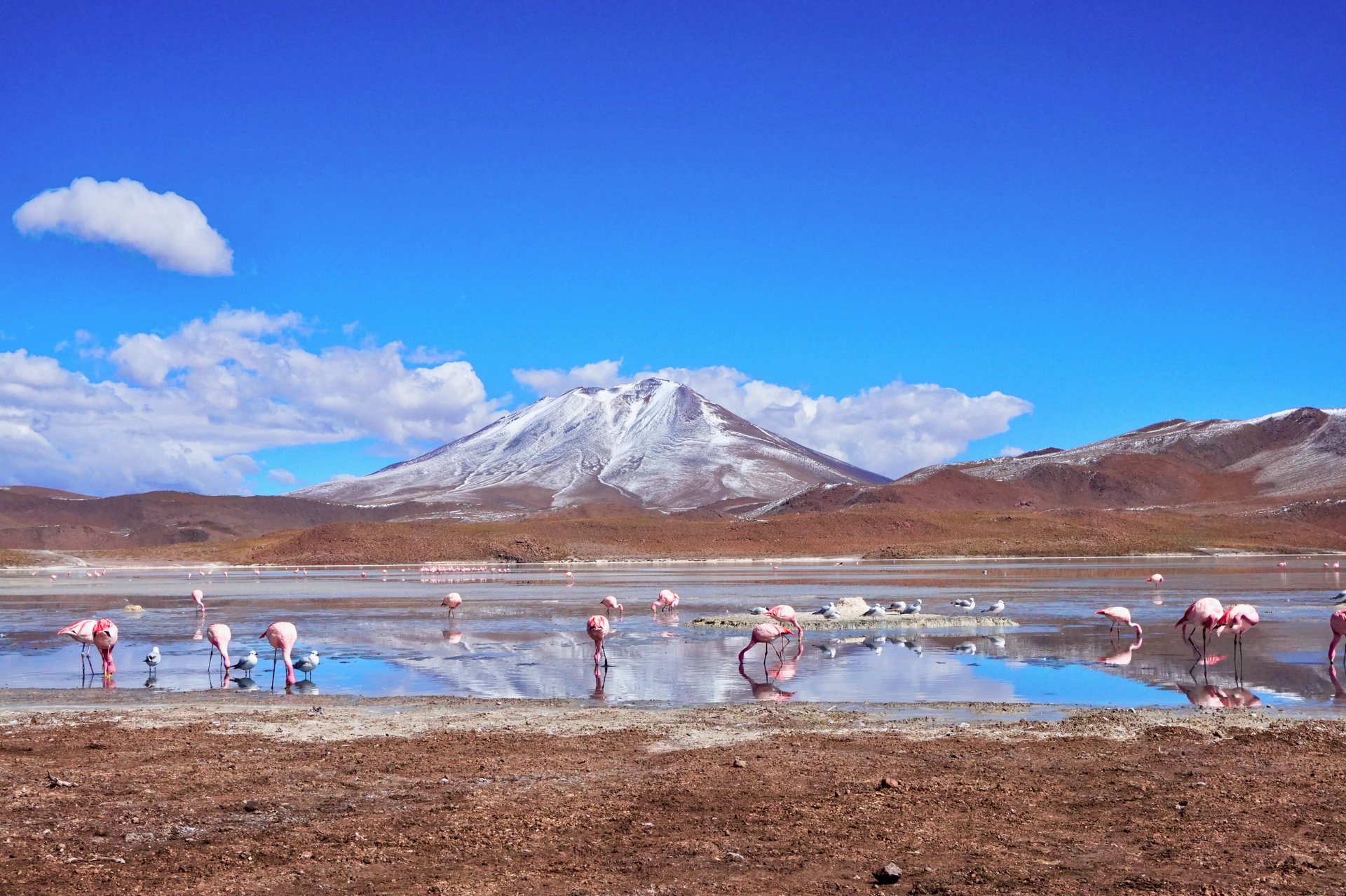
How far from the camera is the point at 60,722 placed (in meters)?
12.0

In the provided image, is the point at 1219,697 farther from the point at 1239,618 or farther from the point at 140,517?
the point at 140,517

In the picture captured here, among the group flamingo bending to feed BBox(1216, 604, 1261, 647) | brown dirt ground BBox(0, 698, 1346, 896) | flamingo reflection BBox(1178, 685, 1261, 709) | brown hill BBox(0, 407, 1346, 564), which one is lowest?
flamingo reflection BBox(1178, 685, 1261, 709)

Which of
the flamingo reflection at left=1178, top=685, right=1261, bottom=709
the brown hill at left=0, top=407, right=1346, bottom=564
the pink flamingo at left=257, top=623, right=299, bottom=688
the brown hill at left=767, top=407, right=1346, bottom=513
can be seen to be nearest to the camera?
the flamingo reflection at left=1178, top=685, right=1261, bottom=709

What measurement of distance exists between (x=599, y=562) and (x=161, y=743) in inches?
2596

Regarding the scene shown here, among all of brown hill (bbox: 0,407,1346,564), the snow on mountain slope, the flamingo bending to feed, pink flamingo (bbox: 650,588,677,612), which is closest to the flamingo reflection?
Answer: the flamingo bending to feed

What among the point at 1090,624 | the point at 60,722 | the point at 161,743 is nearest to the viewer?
the point at 161,743

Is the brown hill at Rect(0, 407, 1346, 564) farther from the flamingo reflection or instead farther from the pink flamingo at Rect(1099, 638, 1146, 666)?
the flamingo reflection

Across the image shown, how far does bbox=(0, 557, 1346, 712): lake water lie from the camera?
14.8 metres

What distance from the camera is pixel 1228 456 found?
17650cm

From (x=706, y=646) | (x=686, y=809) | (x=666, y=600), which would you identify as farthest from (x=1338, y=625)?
(x=666, y=600)

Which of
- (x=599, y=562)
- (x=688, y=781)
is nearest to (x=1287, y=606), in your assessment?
(x=688, y=781)

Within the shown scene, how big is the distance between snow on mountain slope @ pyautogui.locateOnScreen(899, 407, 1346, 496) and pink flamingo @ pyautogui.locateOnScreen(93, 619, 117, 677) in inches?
5563

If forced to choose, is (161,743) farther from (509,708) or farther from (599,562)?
(599,562)

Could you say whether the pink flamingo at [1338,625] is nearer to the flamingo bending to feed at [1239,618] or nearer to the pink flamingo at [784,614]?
the flamingo bending to feed at [1239,618]
